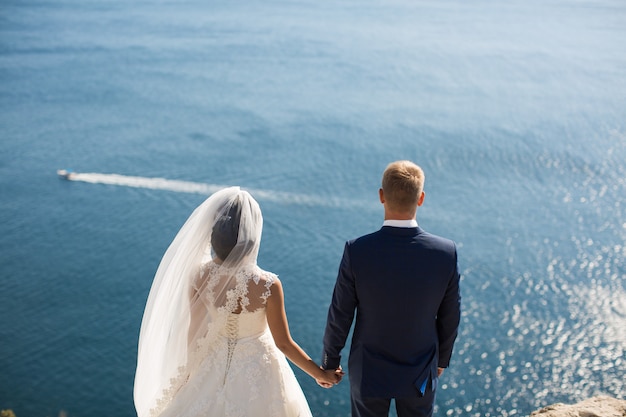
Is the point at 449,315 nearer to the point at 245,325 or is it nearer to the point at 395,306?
the point at 395,306

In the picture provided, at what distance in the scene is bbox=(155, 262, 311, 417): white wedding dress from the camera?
355 centimetres

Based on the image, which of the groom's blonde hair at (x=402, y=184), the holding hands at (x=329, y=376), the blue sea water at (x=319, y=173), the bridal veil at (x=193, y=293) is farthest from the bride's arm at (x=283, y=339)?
the blue sea water at (x=319, y=173)

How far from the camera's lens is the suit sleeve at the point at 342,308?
3113 mm

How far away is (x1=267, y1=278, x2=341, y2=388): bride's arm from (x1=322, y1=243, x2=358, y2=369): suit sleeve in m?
0.18

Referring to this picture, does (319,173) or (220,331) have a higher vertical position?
(220,331)

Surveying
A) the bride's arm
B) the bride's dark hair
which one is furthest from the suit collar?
the bride's dark hair

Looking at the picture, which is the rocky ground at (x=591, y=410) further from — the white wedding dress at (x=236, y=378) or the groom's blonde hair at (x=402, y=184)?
the groom's blonde hair at (x=402, y=184)

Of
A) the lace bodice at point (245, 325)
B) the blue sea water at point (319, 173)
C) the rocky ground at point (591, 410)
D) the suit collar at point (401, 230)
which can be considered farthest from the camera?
the blue sea water at point (319, 173)

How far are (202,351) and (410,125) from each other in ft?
63.7

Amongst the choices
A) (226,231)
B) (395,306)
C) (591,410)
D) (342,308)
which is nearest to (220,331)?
(226,231)

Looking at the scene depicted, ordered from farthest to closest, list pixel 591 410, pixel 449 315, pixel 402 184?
pixel 591 410
pixel 449 315
pixel 402 184

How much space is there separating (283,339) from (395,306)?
717 millimetres

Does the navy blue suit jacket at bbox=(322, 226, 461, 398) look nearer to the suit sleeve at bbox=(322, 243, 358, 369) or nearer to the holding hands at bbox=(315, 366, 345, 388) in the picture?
the suit sleeve at bbox=(322, 243, 358, 369)

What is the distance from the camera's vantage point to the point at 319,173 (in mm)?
19297
